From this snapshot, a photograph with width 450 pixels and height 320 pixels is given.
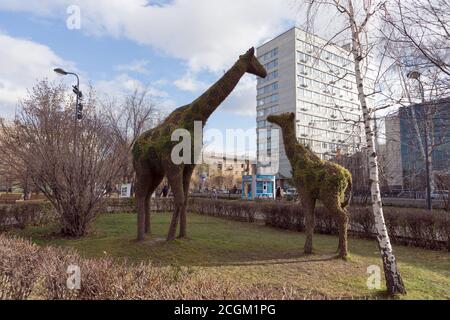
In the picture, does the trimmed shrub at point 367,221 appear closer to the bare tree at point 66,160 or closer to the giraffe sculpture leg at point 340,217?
the giraffe sculpture leg at point 340,217

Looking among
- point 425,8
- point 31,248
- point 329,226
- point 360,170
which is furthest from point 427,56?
point 360,170

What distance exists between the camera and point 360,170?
25828mm

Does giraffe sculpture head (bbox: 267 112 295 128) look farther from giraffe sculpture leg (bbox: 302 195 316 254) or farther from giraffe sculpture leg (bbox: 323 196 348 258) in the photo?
giraffe sculpture leg (bbox: 323 196 348 258)

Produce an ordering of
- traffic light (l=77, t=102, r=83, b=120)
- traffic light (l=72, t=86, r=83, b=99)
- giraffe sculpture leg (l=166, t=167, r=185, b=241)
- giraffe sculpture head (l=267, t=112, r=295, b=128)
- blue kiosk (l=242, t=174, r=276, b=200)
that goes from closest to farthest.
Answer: giraffe sculpture leg (l=166, t=167, r=185, b=241), giraffe sculpture head (l=267, t=112, r=295, b=128), traffic light (l=77, t=102, r=83, b=120), traffic light (l=72, t=86, r=83, b=99), blue kiosk (l=242, t=174, r=276, b=200)

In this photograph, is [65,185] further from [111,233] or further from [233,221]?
[233,221]

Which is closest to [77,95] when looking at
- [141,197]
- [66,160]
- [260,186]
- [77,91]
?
[77,91]

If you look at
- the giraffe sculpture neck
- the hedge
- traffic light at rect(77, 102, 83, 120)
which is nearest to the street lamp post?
traffic light at rect(77, 102, 83, 120)

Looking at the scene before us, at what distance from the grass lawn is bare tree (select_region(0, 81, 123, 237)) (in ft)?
3.69

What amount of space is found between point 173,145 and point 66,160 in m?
5.10

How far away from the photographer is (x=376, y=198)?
Result: 5.73 m

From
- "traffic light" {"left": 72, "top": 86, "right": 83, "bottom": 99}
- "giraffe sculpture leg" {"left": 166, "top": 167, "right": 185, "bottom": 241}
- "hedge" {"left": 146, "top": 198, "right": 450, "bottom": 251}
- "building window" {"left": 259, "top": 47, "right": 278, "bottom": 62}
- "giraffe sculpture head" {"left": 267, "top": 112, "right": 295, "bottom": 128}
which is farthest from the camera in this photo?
"building window" {"left": 259, "top": 47, "right": 278, "bottom": 62}

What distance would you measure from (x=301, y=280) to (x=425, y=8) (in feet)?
18.8

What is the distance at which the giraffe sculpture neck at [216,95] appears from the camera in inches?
347

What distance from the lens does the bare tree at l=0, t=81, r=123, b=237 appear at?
443 inches
